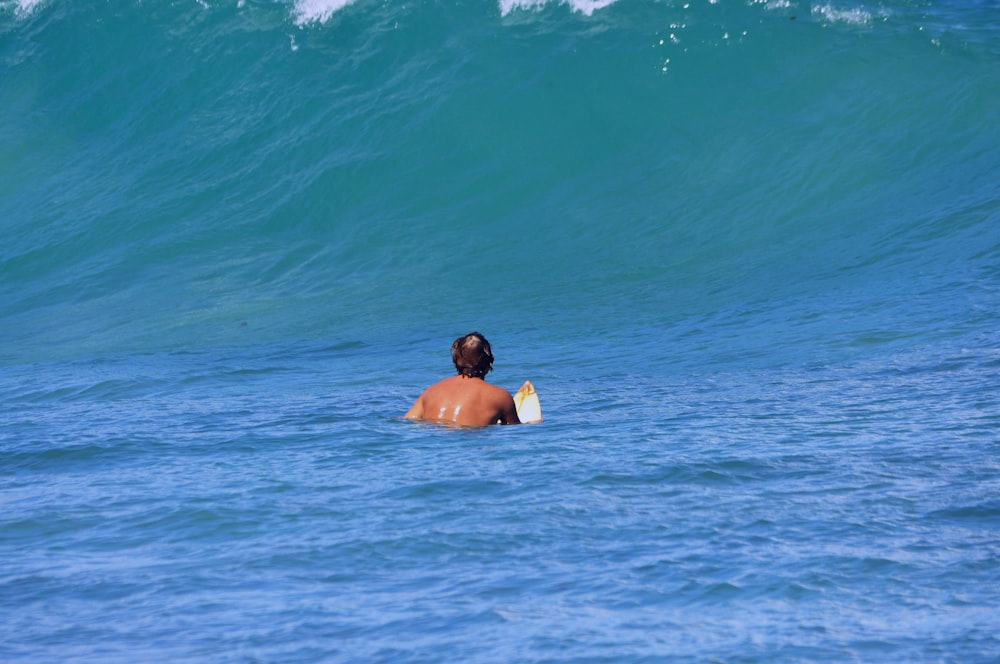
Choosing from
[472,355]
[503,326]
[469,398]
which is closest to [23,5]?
[503,326]

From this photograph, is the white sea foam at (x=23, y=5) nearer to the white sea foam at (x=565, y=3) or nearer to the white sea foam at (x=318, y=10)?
the white sea foam at (x=318, y=10)

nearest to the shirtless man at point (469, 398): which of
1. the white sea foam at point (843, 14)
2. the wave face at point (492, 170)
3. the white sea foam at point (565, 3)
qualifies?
the wave face at point (492, 170)

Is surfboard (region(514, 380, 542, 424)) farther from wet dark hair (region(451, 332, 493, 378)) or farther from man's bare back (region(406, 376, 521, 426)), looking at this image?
wet dark hair (region(451, 332, 493, 378))

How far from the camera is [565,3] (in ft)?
54.1

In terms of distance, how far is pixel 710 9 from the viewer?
52.7 feet

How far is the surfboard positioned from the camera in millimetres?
7574

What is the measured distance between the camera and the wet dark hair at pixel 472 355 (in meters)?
7.55

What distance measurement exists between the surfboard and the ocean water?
0.41 ft

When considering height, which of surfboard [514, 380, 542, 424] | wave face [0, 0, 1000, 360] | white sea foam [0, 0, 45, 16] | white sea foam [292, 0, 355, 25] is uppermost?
white sea foam [0, 0, 45, 16]

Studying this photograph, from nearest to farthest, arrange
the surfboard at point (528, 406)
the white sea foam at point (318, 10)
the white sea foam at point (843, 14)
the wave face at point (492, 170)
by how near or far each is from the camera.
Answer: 1. the surfboard at point (528, 406)
2. the wave face at point (492, 170)
3. the white sea foam at point (843, 14)
4. the white sea foam at point (318, 10)

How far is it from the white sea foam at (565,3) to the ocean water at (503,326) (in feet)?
0.14

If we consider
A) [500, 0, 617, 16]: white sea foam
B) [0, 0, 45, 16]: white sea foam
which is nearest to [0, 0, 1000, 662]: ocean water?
[500, 0, 617, 16]: white sea foam

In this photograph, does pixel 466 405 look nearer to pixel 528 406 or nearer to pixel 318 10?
pixel 528 406

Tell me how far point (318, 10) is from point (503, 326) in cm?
788
